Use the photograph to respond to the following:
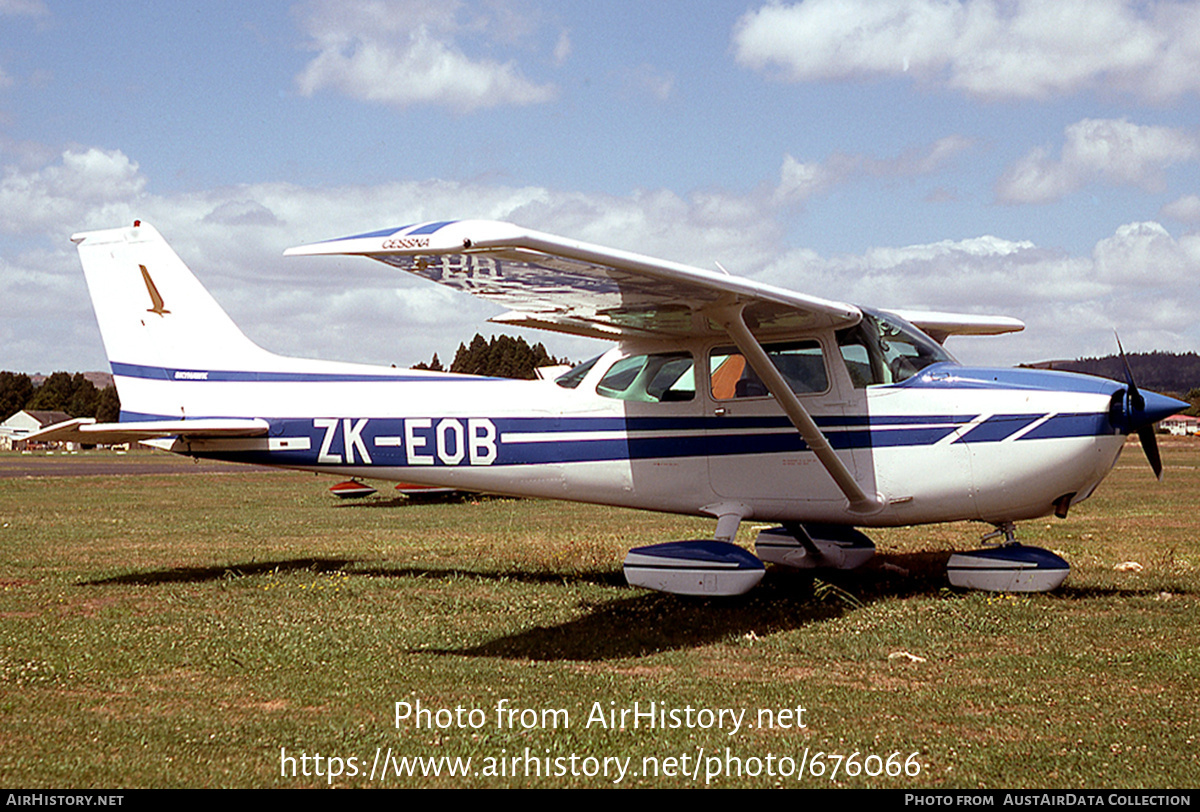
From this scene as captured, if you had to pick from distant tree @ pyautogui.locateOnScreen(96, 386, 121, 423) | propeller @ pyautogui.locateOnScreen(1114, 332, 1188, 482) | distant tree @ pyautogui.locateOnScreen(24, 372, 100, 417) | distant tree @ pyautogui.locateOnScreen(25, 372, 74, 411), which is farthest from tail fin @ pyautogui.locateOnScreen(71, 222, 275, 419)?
distant tree @ pyautogui.locateOnScreen(25, 372, 74, 411)

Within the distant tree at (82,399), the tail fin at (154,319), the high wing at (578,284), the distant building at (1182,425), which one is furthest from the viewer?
the distant building at (1182,425)

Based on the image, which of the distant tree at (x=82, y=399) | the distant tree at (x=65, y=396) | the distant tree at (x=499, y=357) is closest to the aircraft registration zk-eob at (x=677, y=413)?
the distant tree at (x=499, y=357)

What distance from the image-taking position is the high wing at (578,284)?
18.6ft

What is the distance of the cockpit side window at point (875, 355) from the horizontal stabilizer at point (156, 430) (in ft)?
19.9

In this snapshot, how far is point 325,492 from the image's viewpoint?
28359mm

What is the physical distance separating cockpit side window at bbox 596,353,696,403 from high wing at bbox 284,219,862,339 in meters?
0.28

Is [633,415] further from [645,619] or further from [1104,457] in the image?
[1104,457]

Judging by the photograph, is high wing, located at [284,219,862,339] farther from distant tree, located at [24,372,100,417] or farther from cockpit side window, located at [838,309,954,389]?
distant tree, located at [24,372,100,417]

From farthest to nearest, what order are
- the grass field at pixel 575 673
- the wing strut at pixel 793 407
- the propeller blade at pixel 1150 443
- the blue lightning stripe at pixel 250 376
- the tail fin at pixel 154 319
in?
the tail fin at pixel 154 319 < the blue lightning stripe at pixel 250 376 < the propeller blade at pixel 1150 443 < the wing strut at pixel 793 407 < the grass field at pixel 575 673

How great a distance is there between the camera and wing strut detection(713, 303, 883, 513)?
780 cm

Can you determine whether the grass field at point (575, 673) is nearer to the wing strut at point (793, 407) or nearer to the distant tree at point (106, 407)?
the wing strut at point (793, 407)

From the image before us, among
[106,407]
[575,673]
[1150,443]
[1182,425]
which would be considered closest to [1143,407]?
[1150,443]

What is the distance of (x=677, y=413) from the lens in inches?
364

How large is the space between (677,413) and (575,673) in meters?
3.31
